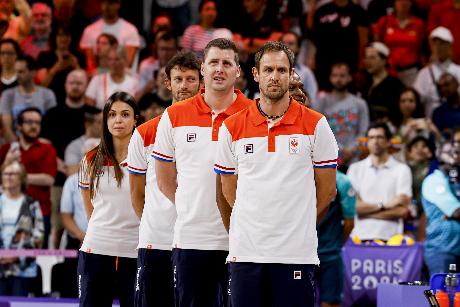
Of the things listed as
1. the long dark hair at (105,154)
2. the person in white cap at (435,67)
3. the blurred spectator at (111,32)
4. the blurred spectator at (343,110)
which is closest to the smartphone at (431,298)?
the long dark hair at (105,154)

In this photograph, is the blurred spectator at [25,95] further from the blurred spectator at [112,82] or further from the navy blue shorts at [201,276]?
the navy blue shorts at [201,276]

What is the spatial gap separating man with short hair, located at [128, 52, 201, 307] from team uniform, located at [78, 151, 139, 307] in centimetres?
28

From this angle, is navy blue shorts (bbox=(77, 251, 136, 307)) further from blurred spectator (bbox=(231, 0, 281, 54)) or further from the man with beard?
blurred spectator (bbox=(231, 0, 281, 54))

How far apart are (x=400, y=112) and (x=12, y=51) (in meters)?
5.22

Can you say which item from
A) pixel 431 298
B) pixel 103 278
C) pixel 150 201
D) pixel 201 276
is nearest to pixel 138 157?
pixel 150 201

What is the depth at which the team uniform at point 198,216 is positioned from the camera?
7652mm

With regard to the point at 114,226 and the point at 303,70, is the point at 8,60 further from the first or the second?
the point at 114,226

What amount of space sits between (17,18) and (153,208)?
29.3 feet

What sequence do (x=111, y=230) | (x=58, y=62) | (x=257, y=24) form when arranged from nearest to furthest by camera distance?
(x=111, y=230) < (x=58, y=62) < (x=257, y=24)

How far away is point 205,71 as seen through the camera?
25.5 ft

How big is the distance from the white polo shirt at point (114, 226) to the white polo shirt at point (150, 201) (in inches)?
15.2

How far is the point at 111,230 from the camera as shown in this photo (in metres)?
8.73

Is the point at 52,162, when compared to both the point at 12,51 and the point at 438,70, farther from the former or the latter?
the point at 438,70

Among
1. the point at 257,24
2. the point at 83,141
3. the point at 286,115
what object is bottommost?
the point at 286,115
